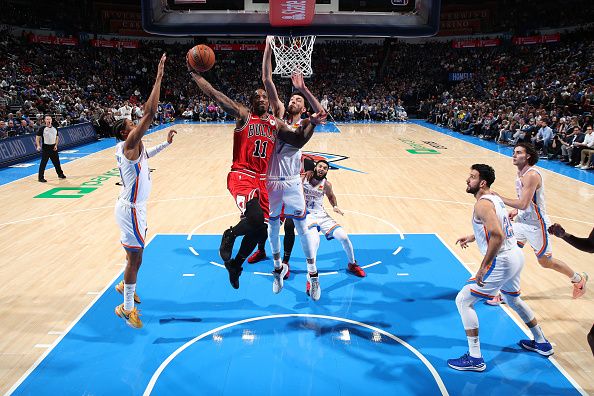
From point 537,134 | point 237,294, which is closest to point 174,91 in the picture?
point 537,134

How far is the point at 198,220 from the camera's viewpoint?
29.0 ft

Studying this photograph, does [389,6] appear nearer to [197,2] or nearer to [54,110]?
[197,2]

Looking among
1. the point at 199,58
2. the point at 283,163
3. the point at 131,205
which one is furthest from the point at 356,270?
the point at 199,58

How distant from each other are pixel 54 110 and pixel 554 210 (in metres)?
21.1

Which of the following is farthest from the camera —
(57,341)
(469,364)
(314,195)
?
(314,195)

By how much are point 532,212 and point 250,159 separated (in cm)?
332

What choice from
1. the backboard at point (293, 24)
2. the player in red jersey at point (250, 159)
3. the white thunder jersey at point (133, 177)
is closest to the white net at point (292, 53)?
the backboard at point (293, 24)

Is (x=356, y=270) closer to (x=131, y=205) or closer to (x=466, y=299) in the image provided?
(x=466, y=299)

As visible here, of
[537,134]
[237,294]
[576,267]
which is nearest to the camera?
[237,294]

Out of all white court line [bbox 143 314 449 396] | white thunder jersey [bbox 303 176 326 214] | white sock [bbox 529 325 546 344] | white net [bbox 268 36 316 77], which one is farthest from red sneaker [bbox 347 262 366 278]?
white net [bbox 268 36 316 77]

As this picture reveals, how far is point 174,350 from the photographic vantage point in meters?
4.52

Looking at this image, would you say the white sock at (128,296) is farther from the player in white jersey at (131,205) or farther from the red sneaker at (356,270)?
the red sneaker at (356,270)

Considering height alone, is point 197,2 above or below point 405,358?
above

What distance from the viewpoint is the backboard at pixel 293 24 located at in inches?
269
